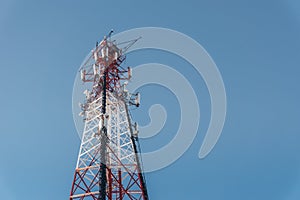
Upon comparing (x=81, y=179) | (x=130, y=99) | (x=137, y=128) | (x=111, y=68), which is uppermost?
(x=111, y=68)

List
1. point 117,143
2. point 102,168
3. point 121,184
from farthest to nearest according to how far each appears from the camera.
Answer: point 117,143 < point 121,184 < point 102,168

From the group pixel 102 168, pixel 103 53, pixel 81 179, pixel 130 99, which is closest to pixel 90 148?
pixel 81 179

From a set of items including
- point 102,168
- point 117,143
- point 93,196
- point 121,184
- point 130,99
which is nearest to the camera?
point 102,168

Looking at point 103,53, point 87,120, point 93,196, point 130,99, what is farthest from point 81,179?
point 103,53

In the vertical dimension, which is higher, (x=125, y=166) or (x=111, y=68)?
(x=111, y=68)

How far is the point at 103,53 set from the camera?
3034 centimetres

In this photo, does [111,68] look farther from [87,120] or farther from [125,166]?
[125,166]

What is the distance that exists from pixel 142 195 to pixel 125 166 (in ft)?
7.46

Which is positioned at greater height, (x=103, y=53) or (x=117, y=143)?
(x=103, y=53)

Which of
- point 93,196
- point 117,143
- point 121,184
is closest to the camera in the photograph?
point 93,196

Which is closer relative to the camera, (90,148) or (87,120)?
(90,148)

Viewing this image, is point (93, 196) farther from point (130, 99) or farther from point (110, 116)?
point (130, 99)

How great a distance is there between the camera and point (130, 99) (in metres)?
29.7

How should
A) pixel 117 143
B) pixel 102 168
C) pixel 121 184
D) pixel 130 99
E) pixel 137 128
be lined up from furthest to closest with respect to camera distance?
pixel 130 99 → pixel 137 128 → pixel 117 143 → pixel 121 184 → pixel 102 168
